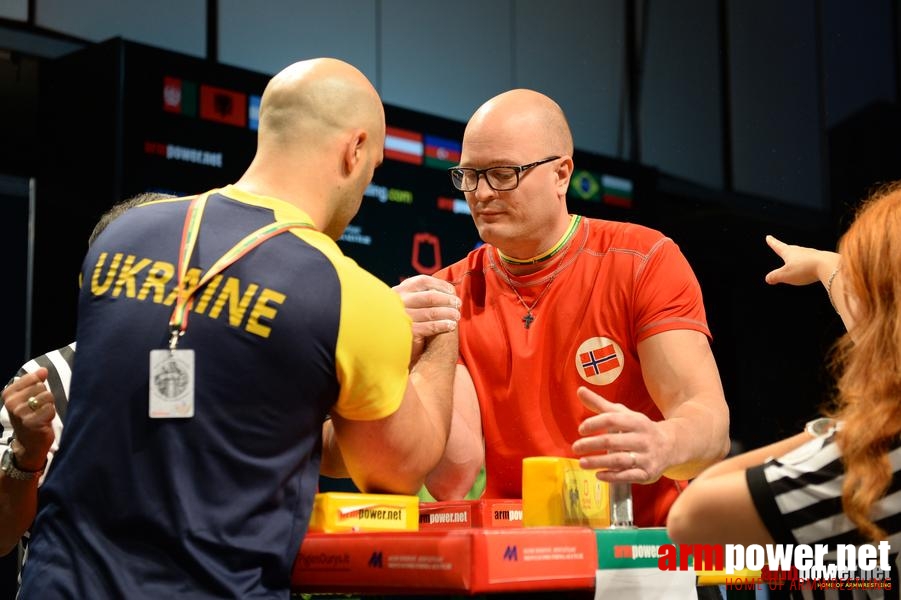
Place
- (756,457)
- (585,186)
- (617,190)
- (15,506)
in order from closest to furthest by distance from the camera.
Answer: (756,457)
(15,506)
(585,186)
(617,190)

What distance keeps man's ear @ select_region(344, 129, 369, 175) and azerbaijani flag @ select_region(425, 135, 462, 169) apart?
2.49 meters

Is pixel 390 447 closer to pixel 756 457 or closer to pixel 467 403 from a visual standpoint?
pixel 756 457

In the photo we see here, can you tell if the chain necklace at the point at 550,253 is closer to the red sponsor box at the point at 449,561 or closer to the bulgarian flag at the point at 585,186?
the red sponsor box at the point at 449,561

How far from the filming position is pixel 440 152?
4.42 metres

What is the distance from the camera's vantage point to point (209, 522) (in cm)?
152

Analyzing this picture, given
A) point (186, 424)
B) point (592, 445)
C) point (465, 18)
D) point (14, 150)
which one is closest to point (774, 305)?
point (465, 18)

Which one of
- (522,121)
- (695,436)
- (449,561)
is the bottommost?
(449,561)

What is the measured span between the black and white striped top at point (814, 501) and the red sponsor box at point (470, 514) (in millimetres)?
644

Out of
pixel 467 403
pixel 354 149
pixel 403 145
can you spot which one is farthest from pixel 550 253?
pixel 403 145

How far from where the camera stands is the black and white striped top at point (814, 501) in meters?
1.33

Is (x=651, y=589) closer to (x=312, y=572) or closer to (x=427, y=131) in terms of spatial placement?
(x=312, y=572)

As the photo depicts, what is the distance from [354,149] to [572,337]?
790mm

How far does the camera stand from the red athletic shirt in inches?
92.3

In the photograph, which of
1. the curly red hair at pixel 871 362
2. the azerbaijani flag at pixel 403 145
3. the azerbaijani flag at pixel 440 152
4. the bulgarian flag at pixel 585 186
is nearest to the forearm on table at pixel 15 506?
the curly red hair at pixel 871 362
